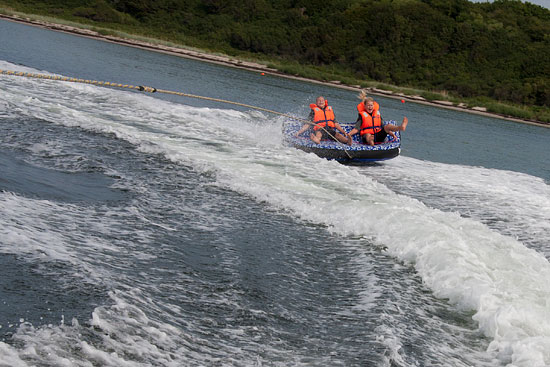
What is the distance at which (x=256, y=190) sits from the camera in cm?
787

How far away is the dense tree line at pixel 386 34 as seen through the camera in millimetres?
42531

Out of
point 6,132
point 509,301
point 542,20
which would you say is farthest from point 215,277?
point 542,20

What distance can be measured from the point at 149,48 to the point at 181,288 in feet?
112

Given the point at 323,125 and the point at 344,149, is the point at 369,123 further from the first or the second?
the point at 344,149

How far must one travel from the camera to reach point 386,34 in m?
47.4

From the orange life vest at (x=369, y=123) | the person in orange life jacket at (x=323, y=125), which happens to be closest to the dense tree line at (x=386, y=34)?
the orange life vest at (x=369, y=123)

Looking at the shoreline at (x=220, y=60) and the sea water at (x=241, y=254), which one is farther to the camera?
the shoreline at (x=220, y=60)

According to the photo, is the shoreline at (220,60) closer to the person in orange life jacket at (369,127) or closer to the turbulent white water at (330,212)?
the turbulent white water at (330,212)

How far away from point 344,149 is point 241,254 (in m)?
5.97

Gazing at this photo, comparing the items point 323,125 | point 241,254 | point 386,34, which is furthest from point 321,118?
point 386,34

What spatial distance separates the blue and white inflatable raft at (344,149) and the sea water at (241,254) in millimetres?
222

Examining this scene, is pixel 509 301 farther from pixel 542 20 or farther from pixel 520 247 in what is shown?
pixel 542 20

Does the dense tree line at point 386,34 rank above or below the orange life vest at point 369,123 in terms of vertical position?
above

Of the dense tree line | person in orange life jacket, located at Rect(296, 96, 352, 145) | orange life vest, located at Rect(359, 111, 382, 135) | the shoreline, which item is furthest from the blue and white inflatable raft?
the dense tree line
